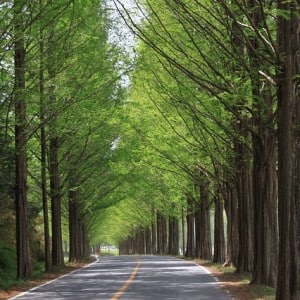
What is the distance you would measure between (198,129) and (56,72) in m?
5.87

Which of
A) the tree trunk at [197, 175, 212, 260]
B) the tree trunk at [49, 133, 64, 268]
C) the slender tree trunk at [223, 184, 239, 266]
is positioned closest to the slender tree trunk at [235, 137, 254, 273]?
the slender tree trunk at [223, 184, 239, 266]

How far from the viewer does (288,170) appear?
11352mm

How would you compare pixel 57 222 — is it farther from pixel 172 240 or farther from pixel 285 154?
pixel 172 240

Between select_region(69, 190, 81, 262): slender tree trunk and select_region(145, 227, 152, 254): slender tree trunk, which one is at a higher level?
select_region(69, 190, 81, 262): slender tree trunk

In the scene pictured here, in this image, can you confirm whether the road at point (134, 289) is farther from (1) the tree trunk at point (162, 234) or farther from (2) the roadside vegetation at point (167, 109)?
(1) the tree trunk at point (162, 234)

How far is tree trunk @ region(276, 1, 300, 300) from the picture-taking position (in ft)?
36.9

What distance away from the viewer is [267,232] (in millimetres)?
16438

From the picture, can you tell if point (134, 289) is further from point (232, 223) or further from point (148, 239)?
point (148, 239)

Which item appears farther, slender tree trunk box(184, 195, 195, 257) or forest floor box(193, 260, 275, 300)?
slender tree trunk box(184, 195, 195, 257)

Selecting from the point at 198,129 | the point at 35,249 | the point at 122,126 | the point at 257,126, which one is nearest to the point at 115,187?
the point at 35,249

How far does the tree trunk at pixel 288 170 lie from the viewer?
11.2 metres

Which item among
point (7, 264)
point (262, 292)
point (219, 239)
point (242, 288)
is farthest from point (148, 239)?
point (262, 292)

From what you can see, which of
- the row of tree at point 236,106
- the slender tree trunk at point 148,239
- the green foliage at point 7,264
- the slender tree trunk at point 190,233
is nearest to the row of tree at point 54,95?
the green foliage at point 7,264

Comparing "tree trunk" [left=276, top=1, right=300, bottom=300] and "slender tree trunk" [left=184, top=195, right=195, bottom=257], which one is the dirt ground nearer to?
"tree trunk" [left=276, top=1, right=300, bottom=300]
